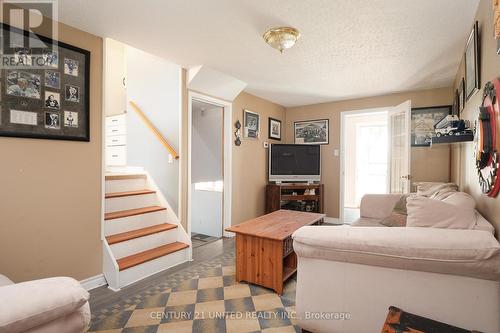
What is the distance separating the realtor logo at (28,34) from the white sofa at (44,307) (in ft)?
5.80

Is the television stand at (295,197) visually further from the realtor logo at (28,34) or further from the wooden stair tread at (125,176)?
the realtor logo at (28,34)

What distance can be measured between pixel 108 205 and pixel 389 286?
9.02 feet

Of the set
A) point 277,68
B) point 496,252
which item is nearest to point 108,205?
point 277,68

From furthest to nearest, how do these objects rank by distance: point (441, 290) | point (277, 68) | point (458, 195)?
point (277, 68), point (458, 195), point (441, 290)

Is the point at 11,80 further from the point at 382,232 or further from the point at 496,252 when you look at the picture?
the point at 496,252

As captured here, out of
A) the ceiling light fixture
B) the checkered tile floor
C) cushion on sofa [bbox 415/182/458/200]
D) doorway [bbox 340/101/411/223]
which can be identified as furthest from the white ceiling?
doorway [bbox 340/101/411/223]

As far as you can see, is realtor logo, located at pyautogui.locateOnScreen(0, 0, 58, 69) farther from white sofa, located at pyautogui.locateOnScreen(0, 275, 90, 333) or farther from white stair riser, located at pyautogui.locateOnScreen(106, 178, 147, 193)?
white sofa, located at pyautogui.locateOnScreen(0, 275, 90, 333)

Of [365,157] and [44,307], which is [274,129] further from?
[44,307]

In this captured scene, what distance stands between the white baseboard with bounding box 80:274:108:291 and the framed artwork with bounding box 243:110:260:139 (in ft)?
9.09

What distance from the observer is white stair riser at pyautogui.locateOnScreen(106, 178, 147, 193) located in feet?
9.73

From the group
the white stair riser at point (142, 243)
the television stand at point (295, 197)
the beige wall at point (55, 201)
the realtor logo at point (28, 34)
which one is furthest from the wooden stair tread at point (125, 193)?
the television stand at point (295, 197)

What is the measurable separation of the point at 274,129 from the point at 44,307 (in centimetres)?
442

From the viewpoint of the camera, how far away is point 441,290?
123cm

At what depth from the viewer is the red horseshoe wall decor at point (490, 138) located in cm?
127
